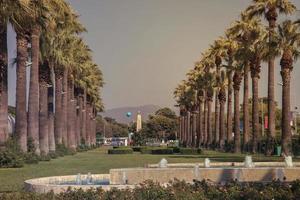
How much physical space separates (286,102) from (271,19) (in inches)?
360

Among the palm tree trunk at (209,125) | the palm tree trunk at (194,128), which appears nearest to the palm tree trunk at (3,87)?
the palm tree trunk at (209,125)

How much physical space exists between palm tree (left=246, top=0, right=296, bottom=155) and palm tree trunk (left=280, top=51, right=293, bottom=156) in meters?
1.91

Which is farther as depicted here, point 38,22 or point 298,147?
point 298,147

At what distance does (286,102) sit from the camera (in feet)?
151

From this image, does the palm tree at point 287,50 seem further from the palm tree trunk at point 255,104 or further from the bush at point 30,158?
the bush at point 30,158

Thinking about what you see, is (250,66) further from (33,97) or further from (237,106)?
(33,97)

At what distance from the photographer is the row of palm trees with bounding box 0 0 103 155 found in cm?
3444

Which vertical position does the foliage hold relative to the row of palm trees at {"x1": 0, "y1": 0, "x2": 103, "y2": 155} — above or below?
below

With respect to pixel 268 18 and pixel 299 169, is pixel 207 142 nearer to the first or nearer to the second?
pixel 268 18

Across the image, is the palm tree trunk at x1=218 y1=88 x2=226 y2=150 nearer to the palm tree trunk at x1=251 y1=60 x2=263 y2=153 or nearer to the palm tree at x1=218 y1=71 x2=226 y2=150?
the palm tree at x1=218 y1=71 x2=226 y2=150

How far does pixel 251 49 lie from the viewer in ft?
186

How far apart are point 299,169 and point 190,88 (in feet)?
281

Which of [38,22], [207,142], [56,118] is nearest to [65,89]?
[56,118]

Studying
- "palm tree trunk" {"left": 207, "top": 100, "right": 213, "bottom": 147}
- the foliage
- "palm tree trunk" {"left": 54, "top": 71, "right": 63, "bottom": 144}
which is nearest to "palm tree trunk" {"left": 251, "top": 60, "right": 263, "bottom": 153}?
"palm tree trunk" {"left": 54, "top": 71, "right": 63, "bottom": 144}
